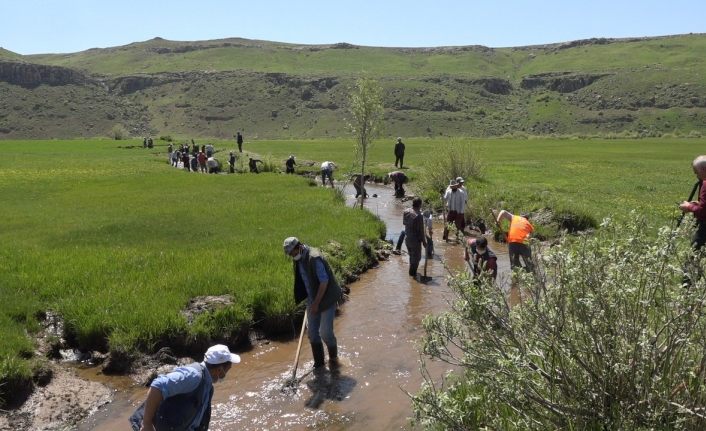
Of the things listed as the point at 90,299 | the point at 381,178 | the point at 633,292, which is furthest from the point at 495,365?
the point at 381,178

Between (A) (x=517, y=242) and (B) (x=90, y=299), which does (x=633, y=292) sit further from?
(B) (x=90, y=299)

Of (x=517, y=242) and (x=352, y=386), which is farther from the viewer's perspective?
(x=517, y=242)

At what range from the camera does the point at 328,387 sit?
9133 millimetres

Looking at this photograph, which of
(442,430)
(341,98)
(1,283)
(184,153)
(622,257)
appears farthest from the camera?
(341,98)

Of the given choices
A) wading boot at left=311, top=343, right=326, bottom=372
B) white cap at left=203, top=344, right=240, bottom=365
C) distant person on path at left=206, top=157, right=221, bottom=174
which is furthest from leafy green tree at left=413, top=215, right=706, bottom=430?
distant person on path at left=206, top=157, right=221, bottom=174

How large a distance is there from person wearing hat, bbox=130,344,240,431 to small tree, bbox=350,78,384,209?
18.6m

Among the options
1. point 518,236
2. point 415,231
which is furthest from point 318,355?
point 415,231

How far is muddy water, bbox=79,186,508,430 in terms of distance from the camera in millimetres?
8133

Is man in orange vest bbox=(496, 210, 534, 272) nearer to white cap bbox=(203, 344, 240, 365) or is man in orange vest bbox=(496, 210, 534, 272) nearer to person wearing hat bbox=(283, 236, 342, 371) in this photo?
person wearing hat bbox=(283, 236, 342, 371)

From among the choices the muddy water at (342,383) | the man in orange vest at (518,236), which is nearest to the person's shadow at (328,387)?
the muddy water at (342,383)

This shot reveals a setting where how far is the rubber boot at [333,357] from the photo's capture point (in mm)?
9859

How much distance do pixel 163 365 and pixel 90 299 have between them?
2585 millimetres

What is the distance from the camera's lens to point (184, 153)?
45.2 meters

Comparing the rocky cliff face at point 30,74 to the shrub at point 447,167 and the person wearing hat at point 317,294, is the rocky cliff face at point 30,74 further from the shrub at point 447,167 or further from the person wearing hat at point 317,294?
the person wearing hat at point 317,294
